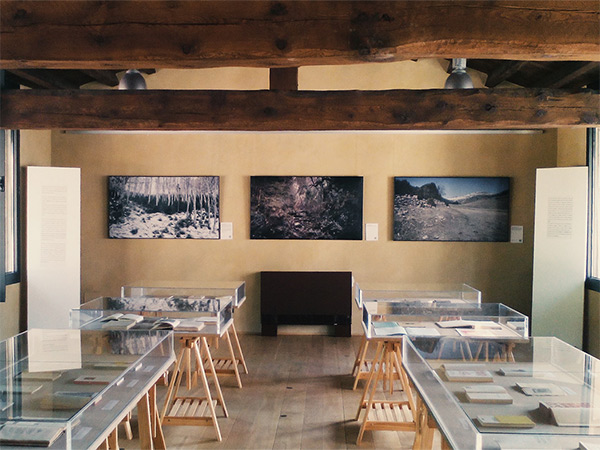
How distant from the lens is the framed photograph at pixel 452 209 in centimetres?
805

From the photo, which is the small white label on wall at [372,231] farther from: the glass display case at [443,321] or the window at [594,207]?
the glass display case at [443,321]

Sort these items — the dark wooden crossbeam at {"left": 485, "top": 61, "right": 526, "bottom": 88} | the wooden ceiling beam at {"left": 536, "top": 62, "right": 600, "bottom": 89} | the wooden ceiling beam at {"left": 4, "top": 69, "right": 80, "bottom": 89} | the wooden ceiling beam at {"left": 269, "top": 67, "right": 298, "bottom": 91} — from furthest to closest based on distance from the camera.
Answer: the dark wooden crossbeam at {"left": 485, "top": 61, "right": 526, "bottom": 88}, the wooden ceiling beam at {"left": 4, "top": 69, "right": 80, "bottom": 89}, the wooden ceiling beam at {"left": 536, "top": 62, "right": 600, "bottom": 89}, the wooden ceiling beam at {"left": 269, "top": 67, "right": 298, "bottom": 91}

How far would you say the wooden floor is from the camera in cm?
438

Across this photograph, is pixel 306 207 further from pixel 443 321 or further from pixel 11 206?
pixel 11 206

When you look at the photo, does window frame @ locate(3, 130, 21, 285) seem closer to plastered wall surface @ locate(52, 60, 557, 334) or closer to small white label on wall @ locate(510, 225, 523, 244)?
plastered wall surface @ locate(52, 60, 557, 334)

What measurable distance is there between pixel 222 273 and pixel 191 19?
5.22 meters

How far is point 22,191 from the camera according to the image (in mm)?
7699

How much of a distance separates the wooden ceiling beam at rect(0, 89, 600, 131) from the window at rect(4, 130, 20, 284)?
267 cm

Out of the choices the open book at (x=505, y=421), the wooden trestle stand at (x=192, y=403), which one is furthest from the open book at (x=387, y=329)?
the open book at (x=505, y=421)

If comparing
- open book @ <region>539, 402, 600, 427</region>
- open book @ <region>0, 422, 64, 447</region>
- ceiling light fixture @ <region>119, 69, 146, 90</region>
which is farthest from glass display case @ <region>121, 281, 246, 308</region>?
open book @ <region>539, 402, 600, 427</region>

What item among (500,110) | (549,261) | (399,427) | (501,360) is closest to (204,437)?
(399,427)

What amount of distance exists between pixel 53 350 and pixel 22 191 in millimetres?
5170

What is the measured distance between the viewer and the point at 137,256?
829 centimetres

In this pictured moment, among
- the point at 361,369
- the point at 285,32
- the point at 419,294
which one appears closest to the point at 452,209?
the point at 419,294
